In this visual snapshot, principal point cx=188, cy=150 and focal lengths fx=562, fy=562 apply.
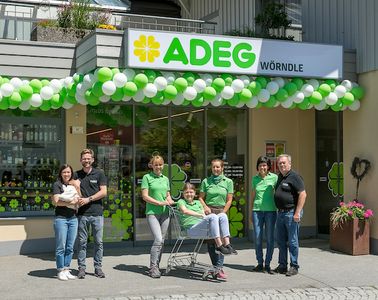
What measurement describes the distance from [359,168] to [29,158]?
5.99 meters

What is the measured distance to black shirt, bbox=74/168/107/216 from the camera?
792 cm

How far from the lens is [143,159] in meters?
10.8

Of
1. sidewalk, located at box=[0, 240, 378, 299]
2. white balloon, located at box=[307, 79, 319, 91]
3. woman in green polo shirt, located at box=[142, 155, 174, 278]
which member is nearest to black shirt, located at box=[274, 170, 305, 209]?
sidewalk, located at box=[0, 240, 378, 299]

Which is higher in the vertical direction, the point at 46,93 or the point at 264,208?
the point at 46,93

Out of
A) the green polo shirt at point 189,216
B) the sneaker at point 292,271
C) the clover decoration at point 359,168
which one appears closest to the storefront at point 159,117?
the clover decoration at point 359,168

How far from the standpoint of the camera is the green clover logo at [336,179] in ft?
38.7

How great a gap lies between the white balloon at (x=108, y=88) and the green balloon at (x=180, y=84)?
101cm

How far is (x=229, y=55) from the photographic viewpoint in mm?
9156

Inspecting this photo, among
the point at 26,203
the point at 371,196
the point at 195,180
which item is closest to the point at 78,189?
the point at 26,203

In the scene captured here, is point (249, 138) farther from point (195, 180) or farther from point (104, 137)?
point (104, 137)

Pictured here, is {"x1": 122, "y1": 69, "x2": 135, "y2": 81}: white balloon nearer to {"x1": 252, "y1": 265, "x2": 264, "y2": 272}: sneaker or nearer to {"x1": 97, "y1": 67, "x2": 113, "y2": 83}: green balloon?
{"x1": 97, "y1": 67, "x2": 113, "y2": 83}: green balloon

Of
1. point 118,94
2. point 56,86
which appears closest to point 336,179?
point 118,94

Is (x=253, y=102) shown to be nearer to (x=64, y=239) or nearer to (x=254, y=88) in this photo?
(x=254, y=88)

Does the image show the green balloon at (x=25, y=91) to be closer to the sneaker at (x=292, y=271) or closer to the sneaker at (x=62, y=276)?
the sneaker at (x=62, y=276)
